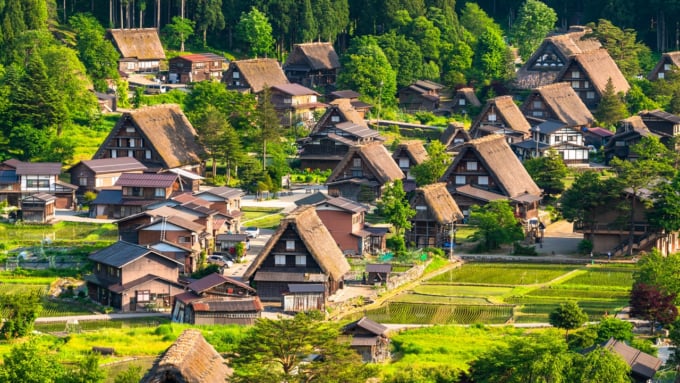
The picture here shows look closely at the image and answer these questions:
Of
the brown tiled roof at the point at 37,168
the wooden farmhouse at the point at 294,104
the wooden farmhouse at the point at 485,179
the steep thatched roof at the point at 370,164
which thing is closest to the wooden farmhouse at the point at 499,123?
the wooden farmhouse at the point at 294,104

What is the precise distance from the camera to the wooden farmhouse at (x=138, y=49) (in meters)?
79.4

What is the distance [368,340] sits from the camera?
41094 mm

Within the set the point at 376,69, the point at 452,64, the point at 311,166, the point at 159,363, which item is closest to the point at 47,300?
the point at 159,363

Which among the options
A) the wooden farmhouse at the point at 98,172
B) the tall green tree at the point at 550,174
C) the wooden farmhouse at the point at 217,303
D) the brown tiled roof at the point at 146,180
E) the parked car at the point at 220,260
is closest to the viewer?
the wooden farmhouse at the point at 217,303

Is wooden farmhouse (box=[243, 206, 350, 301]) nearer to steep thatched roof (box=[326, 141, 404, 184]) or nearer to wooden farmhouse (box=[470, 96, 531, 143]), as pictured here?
steep thatched roof (box=[326, 141, 404, 184])

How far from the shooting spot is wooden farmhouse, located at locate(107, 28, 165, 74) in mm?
79438

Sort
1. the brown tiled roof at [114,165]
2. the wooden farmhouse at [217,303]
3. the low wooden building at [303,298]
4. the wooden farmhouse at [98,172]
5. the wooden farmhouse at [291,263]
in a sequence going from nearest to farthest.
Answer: the wooden farmhouse at [217,303] < the low wooden building at [303,298] < the wooden farmhouse at [291,263] < the wooden farmhouse at [98,172] < the brown tiled roof at [114,165]

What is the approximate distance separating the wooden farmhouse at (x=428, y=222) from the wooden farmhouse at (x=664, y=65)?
2991 centimetres

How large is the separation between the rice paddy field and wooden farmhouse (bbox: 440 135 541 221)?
18.4 ft

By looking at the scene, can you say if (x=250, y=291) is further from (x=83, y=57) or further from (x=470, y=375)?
(x=83, y=57)

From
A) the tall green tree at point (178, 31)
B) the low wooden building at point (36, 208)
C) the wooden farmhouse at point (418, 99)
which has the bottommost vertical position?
the low wooden building at point (36, 208)

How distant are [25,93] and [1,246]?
1266 cm

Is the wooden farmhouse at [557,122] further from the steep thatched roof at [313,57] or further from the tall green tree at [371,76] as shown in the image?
the steep thatched roof at [313,57]

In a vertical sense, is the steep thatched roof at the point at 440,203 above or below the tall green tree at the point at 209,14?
below
